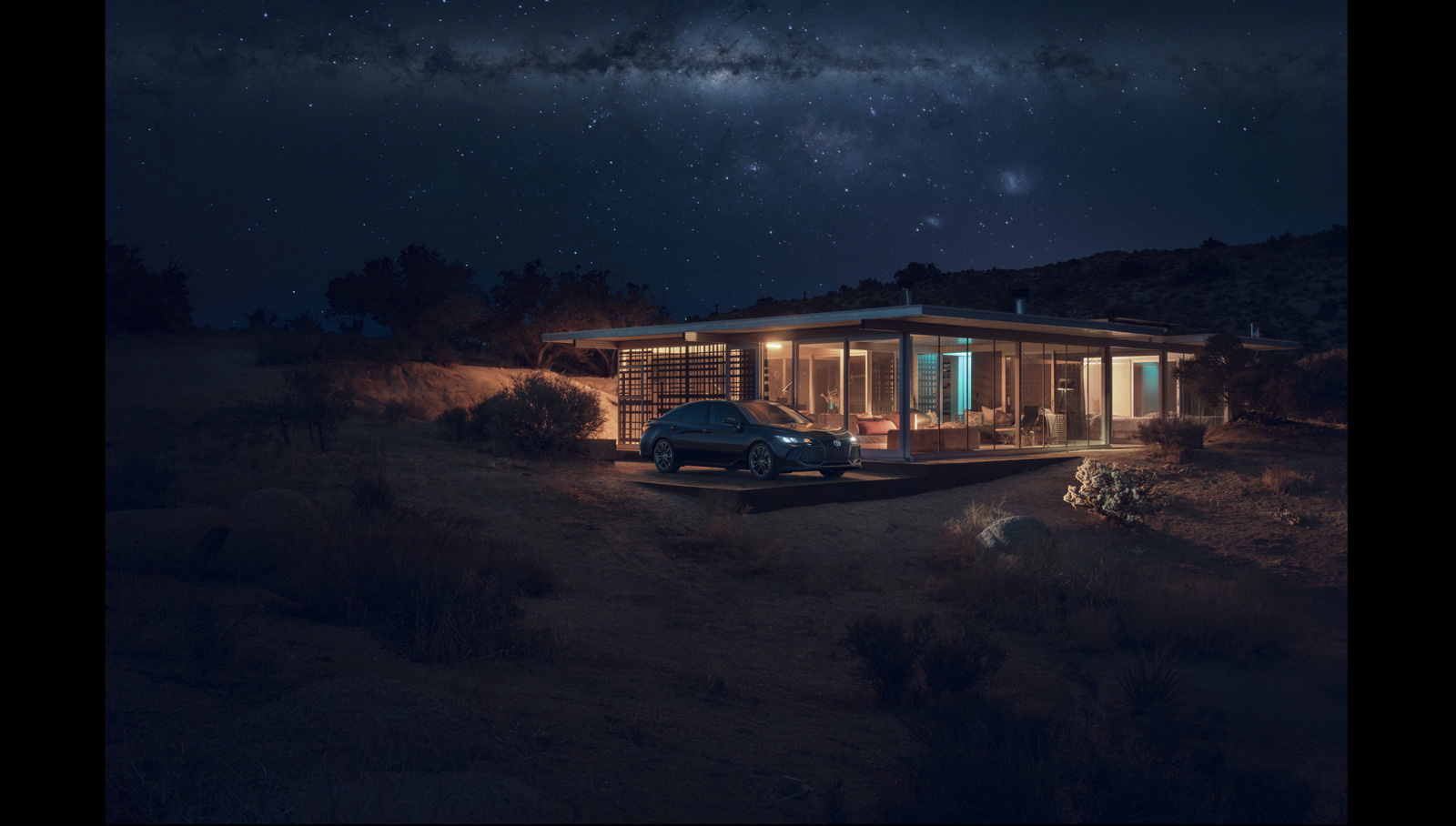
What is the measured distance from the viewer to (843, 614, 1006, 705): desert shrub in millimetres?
6402

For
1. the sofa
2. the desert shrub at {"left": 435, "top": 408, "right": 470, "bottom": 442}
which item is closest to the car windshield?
the sofa

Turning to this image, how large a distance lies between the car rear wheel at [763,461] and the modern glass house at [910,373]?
11.9 feet

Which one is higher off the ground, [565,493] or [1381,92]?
[1381,92]

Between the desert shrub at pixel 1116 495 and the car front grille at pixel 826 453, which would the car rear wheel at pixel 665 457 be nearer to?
the car front grille at pixel 826 453

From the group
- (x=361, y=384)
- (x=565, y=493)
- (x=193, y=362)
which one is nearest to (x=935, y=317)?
(x=565, y=493)

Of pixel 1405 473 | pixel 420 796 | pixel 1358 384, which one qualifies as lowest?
pixel 420 796

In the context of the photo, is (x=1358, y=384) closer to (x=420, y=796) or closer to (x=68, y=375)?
(x=420, y=796)

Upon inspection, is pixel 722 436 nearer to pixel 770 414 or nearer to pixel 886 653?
pixel 770 414

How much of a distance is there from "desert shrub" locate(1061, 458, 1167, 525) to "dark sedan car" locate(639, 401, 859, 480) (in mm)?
3893

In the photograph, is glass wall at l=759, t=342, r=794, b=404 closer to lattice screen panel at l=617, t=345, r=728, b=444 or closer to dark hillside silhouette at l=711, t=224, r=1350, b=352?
lattice screen panel at l=617, t=345, r=728, b=444

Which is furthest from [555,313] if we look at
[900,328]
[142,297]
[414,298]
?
[900,328]

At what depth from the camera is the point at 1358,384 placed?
13.2ft

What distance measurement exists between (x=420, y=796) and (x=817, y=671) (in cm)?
419

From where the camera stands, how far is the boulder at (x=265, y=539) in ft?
27.1
